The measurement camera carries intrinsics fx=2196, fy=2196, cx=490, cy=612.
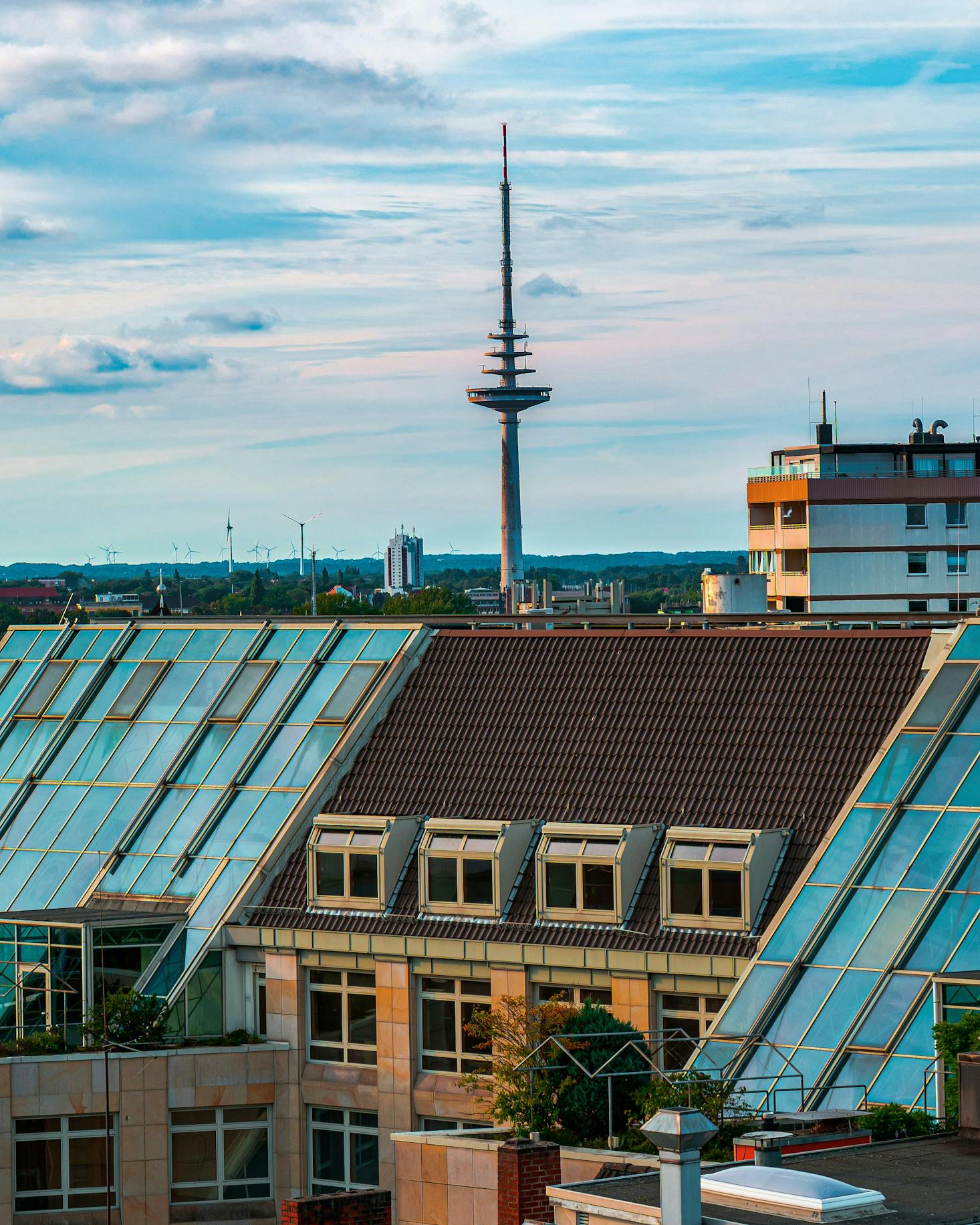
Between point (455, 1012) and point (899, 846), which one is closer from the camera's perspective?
point (899, 846)

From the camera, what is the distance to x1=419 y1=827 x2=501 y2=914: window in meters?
54.4

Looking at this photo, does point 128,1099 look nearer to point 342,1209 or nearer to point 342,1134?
point 342,1134

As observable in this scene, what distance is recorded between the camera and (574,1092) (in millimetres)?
45719

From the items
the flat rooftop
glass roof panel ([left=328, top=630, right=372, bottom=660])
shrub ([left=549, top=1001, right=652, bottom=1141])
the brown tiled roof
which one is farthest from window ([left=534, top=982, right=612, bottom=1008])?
the flat rooftop

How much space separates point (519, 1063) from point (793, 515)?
112 metres

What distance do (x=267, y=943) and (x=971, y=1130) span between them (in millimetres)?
25713

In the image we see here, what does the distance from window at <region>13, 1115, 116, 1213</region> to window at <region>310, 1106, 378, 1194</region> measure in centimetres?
524

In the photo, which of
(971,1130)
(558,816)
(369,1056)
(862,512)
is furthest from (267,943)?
(862,512)

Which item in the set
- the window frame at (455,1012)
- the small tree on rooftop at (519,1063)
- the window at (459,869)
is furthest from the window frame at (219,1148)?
the small tree on rooftop at (519,1063)

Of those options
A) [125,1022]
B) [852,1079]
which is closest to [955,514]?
[125,1022]

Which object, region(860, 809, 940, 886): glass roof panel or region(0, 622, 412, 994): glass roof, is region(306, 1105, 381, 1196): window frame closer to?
region(0, 622, 412, 994): glass roof

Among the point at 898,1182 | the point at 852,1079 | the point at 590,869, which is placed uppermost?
the point at 590,869

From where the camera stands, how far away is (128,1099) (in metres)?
54.3

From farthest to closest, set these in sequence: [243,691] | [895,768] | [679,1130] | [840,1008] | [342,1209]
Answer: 1. [243,691]
2. [895,768]
3. [840,1008]
4. [342,1209]
5. [679,1130]
